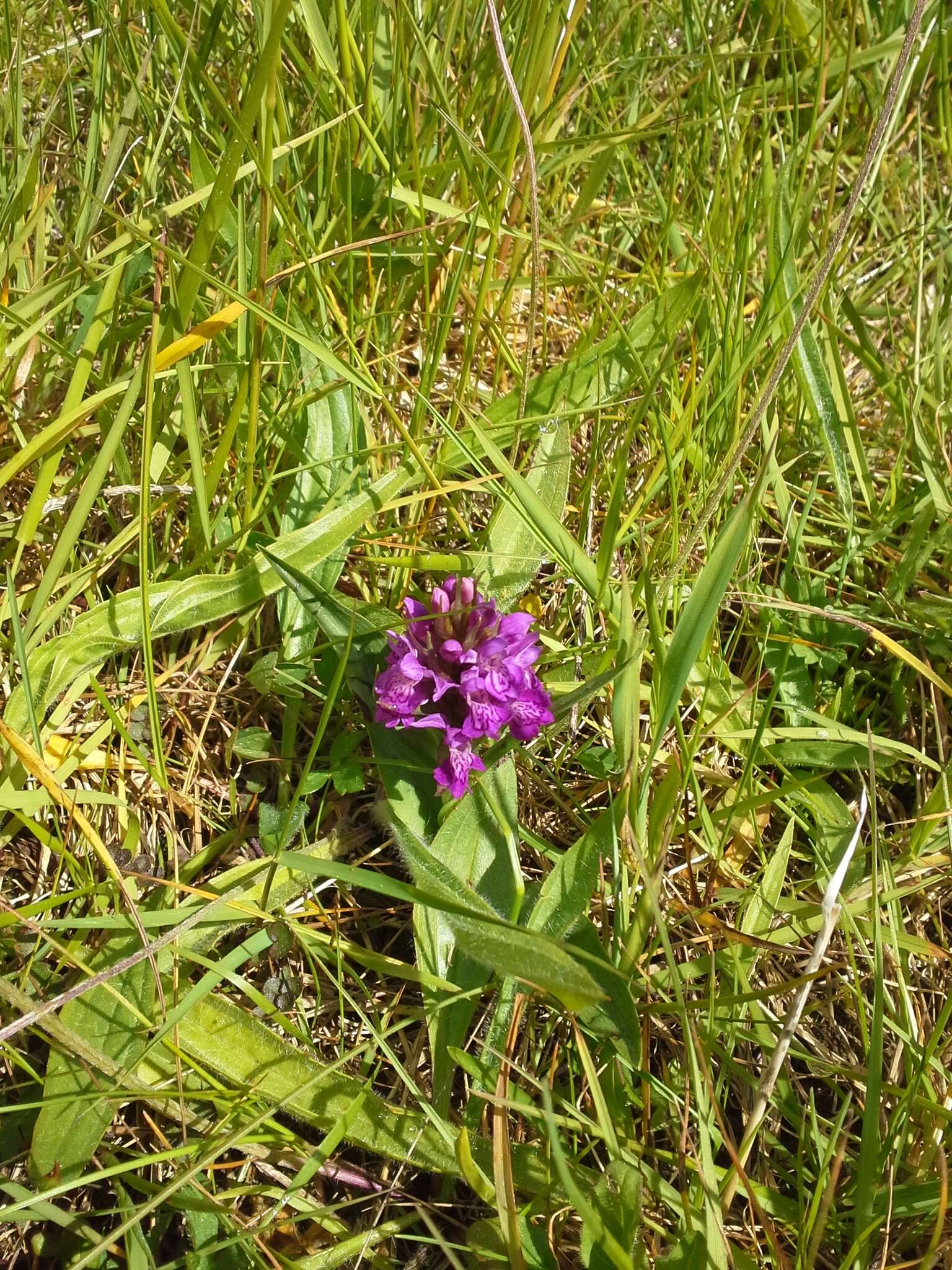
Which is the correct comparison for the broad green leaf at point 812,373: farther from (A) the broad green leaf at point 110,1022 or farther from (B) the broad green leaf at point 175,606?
(A) the broad green leaf at point 110,1022

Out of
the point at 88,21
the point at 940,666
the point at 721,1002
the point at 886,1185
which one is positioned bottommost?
the point at 886,1185

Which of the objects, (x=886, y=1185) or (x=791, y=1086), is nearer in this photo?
(x=886, y=1185)

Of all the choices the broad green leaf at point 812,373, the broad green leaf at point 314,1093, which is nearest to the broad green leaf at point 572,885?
the broad green leaf at point 314,1093

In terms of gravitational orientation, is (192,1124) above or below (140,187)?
below

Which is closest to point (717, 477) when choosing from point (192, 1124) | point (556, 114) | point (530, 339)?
point (530, 339)

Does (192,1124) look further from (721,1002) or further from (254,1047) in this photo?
(721,1002)

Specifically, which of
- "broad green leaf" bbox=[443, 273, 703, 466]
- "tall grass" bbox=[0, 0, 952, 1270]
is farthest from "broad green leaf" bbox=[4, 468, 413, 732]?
"broad green leaf" bbox=[443, 273, 703, 466]

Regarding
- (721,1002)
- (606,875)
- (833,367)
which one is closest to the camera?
(721,1002)
